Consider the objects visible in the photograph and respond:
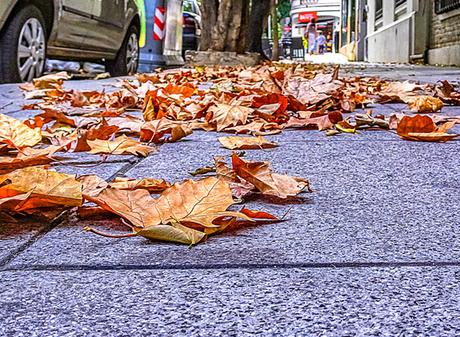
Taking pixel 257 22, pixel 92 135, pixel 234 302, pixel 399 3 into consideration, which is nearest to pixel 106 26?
pixel 92 135

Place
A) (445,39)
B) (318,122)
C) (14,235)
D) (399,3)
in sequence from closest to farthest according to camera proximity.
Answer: (14,235)
(318,122)
(445,39)
(399,3)

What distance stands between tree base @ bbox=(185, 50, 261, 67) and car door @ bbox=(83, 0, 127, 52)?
2030 mm

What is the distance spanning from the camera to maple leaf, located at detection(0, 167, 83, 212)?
1509 mm

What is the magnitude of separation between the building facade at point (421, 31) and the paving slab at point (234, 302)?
11.9 meters

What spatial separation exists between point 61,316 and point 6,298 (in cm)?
13

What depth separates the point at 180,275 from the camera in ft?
3.78

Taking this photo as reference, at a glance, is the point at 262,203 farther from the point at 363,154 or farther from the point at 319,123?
the point at 319,123

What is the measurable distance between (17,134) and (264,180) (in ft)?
3.68

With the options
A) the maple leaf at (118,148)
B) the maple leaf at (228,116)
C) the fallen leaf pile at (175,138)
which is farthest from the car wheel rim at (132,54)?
the maple leaf at (118,148)

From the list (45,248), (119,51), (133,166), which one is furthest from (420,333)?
(119,51)

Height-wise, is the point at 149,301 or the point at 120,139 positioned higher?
the point at 120,139

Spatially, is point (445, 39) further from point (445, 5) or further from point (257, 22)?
point (257, 22)

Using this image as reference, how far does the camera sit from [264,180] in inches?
69.0

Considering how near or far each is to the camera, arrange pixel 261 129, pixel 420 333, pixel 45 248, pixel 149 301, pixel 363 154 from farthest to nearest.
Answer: pixel 261 129, pixel 363 154, pixel 45 248, pixel 149 301, pixel 420 333
